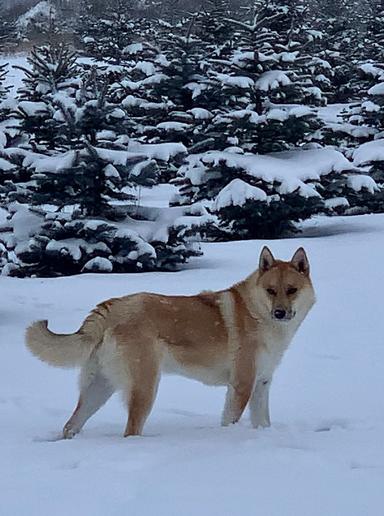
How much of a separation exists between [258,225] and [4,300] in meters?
5.87

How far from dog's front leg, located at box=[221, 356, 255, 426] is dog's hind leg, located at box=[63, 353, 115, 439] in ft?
2.51

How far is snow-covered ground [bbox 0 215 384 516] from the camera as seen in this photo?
9.75ft

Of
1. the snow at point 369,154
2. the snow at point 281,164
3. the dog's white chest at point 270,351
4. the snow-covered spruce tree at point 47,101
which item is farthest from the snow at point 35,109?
the dog's white chest at point 270,351

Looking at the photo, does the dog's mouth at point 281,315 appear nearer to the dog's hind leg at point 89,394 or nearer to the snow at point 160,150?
the dog's hind leg at point 89,394

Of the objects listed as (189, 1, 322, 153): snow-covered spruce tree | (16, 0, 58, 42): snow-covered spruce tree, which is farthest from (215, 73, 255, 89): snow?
(16, 0, 58, 42): snow-covered spruce tree

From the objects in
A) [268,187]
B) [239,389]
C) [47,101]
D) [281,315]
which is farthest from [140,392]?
[47,101]

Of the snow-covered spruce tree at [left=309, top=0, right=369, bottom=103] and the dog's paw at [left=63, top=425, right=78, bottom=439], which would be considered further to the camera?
the snow-covered spruce tree at [left=309, top=0, right=369, bottom=103]

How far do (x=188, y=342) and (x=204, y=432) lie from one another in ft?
1.91

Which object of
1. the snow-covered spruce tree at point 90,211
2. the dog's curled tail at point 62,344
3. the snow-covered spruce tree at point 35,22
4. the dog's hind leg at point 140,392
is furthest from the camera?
the snow-covered spruce tree at point 35,22

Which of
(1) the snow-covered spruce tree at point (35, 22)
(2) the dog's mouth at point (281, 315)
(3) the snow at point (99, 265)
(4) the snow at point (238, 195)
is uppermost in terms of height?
(1) the snow-covered spruce tree at point (35, 22)

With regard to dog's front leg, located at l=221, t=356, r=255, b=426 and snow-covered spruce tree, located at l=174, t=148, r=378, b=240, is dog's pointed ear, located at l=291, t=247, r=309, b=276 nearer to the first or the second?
dog's front leg, located at l=221, t=356, r=255, b=426

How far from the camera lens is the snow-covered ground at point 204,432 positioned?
2973mm

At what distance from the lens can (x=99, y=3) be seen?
136 feet

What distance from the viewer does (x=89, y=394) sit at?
183 inches
